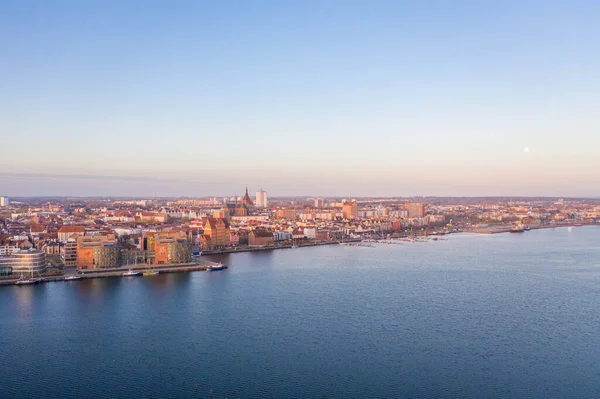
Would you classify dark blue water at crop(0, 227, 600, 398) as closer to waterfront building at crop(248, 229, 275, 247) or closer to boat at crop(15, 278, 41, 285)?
boat at crop(15, 278, 41, 285)

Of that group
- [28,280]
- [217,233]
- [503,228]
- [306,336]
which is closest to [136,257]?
[28,280]

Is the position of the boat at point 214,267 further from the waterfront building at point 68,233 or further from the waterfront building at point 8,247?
the waterfront building at point 68,233

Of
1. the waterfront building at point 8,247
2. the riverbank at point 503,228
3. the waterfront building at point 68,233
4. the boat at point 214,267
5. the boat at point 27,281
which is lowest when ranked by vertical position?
the riverbank at point 503,228

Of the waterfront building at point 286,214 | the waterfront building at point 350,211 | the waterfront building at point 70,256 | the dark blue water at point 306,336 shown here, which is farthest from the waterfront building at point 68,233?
the waterfront building at point 350,211

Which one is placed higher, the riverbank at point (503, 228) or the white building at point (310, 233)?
the white building at point (310, 233)

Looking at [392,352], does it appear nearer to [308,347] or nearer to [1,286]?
[308,347]

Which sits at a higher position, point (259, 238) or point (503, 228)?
point (259, 238)

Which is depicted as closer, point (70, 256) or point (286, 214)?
point (70, 256)

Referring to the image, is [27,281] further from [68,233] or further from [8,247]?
[68,233]

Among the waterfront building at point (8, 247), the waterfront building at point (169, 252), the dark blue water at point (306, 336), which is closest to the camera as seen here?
the dark blue water at point (306, 336)
